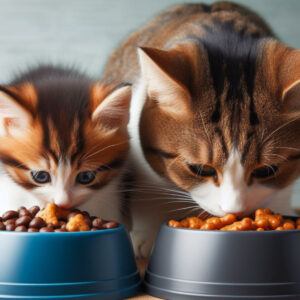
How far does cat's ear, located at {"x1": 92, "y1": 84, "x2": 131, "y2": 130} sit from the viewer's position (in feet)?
4.73

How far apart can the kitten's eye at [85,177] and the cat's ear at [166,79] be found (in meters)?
0.22

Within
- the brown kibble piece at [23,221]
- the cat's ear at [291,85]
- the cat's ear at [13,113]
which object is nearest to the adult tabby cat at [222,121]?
the cat's ear at [291,85]

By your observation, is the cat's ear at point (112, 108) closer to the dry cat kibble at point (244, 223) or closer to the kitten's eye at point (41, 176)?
the kitten's eye at point (41, 176)

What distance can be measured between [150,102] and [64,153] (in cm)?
27

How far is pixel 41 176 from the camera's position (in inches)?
55.9

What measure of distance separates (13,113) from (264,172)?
0.55 meters

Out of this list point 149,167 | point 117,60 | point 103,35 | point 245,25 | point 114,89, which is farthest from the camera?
point 103,35

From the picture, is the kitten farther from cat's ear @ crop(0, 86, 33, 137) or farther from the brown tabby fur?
the brown tabby fur

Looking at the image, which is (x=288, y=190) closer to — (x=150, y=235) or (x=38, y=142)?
(x=150, y=235)

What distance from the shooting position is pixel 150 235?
1689mm

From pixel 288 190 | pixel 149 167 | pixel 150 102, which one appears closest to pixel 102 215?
pixel 149 167

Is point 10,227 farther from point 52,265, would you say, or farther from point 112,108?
point 112,108

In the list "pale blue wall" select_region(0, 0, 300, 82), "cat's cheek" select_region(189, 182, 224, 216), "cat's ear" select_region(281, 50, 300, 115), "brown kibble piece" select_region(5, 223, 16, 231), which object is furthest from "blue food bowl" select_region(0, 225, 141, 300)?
"pale blue wall" select_region(0, 0, 300, 82)

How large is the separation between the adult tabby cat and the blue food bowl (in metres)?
0.31
